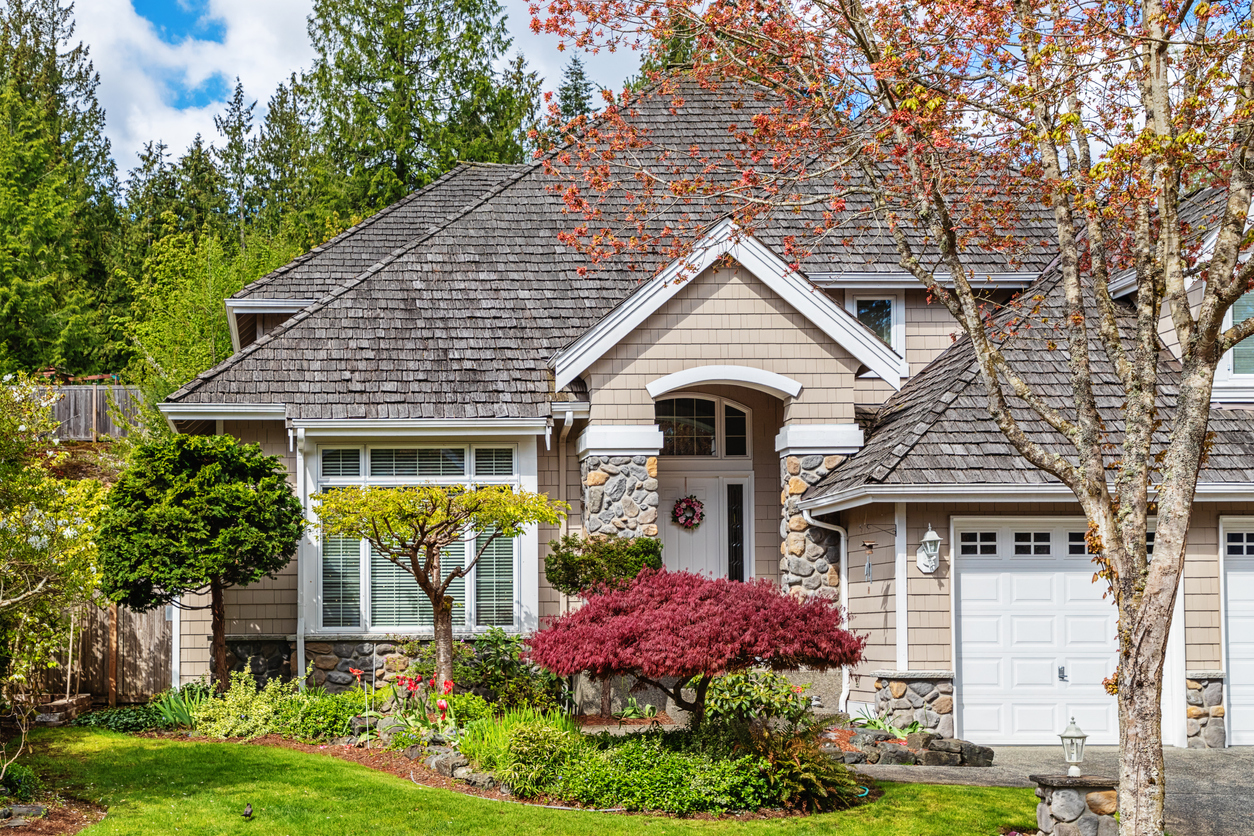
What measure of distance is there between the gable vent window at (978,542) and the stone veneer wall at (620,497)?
327cm

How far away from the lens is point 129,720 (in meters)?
11.5

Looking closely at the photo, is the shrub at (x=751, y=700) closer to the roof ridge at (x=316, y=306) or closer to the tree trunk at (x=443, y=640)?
the tree trunk at (x=443, y=640)

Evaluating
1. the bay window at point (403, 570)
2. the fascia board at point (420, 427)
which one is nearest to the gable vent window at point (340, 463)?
the bay window at point (403, 570)

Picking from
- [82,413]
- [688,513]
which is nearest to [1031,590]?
[688,513]

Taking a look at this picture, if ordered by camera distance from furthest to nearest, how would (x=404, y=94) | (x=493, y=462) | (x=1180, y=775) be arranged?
(x=404, y=94), (x=493, y=462), (x=1180, y=775)

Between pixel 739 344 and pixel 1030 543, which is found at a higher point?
pixel 739 344

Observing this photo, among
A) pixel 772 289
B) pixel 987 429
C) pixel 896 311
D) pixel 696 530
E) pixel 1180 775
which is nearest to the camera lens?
pixel 1180 775

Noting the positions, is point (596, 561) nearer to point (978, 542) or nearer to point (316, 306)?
point (978, 542)

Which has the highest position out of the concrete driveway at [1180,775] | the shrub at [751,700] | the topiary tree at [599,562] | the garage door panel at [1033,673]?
the topiary tree at [599,562]

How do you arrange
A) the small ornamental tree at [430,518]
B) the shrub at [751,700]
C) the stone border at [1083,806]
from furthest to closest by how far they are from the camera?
1. the small ornamental tree at [430,518]
2. the shrub at [751,700]
3. the stone border at [1083,806]

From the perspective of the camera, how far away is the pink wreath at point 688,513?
14445 mm

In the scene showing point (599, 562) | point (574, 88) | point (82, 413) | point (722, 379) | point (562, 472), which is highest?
point (574, 88)

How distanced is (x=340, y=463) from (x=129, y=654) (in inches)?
146

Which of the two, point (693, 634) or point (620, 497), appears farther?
point (620, 497)
